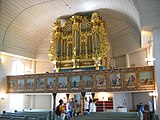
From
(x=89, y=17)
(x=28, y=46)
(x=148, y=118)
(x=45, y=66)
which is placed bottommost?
(x=148, y=118)

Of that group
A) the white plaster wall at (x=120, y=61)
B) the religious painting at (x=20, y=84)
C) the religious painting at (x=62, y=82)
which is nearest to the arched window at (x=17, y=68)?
the religious painting at (x=20, y=84)

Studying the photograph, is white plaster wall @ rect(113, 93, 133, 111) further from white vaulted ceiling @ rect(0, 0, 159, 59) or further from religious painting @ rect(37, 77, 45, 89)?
religious painting @ rect(37, 77, 45, 89)

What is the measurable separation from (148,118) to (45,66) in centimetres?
1316

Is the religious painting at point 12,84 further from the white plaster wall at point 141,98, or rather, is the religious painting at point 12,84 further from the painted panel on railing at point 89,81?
the white plaster wall at point 141,98

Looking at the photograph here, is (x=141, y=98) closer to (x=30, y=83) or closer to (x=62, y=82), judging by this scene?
(x=62, y=82)

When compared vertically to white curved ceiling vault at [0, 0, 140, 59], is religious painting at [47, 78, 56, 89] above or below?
below

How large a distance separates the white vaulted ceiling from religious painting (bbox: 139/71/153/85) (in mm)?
4016

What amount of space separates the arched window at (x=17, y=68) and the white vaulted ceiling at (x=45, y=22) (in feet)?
3.75

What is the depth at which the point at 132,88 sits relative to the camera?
16.1 m

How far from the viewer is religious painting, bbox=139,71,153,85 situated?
611 inches

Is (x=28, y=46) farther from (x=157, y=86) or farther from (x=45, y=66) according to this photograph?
(x=157, y=86)

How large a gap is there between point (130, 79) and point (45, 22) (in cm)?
1099

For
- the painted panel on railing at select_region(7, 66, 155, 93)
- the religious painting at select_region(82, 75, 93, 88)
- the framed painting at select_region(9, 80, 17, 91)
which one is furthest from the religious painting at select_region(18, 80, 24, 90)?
the religious painting at select_region(82, 75, 93, 88)

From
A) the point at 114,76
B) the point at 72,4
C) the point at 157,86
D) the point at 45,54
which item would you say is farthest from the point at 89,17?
the point at 157,86
